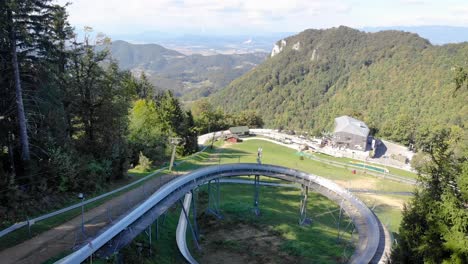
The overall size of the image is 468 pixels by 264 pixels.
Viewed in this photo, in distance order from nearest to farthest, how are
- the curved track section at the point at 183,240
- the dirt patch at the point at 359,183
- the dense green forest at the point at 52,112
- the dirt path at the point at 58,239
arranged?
the dirt path at the point at 58,239 → the dense green forest at the point at 52,112 → the curved track section at the point at 183,240 → the dirt patch at the point at 359,183

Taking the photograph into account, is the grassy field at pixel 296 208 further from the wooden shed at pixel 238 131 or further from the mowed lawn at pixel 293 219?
the wooden shed at pixel 238 131

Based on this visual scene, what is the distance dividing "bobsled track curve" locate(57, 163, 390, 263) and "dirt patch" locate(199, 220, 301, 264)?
200 inches

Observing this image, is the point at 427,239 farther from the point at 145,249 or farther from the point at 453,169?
the point at 145,249

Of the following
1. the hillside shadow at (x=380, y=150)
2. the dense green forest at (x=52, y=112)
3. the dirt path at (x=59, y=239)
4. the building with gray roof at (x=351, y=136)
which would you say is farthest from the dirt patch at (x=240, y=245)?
the building with gray roof at (x=351, y=136)

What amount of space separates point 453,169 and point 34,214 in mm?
28554

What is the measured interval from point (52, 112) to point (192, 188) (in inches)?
576

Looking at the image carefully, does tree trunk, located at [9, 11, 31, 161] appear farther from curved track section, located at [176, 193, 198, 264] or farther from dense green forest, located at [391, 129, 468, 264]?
dense green forest, located at [391, 129, 468, 264]

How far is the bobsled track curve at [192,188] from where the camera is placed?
2072 centimetres

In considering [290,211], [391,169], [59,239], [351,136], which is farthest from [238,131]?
[59,239]

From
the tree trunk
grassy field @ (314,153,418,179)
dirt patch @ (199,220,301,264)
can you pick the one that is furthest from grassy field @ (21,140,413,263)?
the tree trunk

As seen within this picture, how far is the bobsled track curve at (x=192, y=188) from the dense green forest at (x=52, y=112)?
8.32 metres

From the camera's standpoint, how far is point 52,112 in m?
31.5

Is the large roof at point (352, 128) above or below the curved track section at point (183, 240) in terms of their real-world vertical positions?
below

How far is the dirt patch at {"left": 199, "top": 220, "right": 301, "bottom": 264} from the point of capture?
28938 mm
